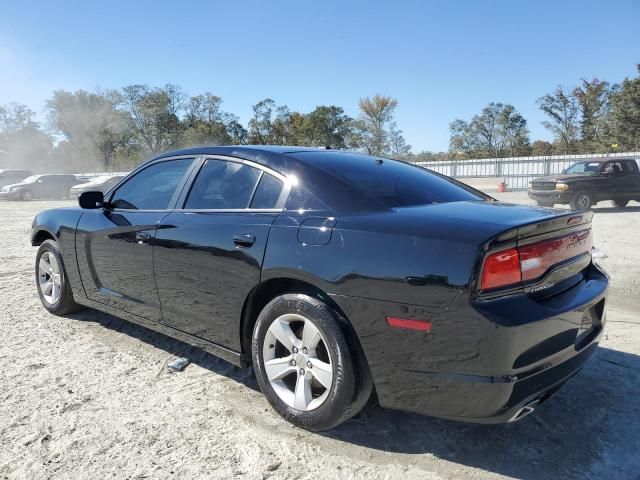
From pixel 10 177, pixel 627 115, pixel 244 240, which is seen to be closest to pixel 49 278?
pixel 244 240

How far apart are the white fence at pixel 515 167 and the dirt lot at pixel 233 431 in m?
25.4

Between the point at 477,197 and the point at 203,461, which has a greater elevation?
the point at 477,197

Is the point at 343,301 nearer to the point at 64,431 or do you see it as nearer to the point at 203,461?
the point at 203,461

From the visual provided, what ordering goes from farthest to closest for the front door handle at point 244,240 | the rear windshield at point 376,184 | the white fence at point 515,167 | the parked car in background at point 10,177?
the parked car in background at point 10,177 → the white fence at point 515,167 → the front door handle at point 244,240 → the rear windshield at point 376,184

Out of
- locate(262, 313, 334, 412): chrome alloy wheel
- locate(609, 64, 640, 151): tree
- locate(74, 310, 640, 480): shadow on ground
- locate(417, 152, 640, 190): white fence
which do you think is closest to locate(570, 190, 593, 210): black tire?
locate(74, 310, 640, 480): shadow on ground

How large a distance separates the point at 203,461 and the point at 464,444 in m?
1.28

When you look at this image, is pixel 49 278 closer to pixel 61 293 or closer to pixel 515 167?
pixel 61 293

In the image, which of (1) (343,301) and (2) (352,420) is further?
(2) (352,420)

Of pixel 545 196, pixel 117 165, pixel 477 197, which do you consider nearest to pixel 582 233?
pixel 477 197

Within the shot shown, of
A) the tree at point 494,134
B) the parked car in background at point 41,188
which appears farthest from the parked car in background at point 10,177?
the tree at point 494,134

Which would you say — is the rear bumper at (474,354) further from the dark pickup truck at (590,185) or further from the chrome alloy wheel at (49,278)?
the dark pickup truck at (590,185)

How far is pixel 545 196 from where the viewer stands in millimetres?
14672

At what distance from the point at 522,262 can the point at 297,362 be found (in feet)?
3.99

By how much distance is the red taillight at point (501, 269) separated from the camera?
204 centimetres
